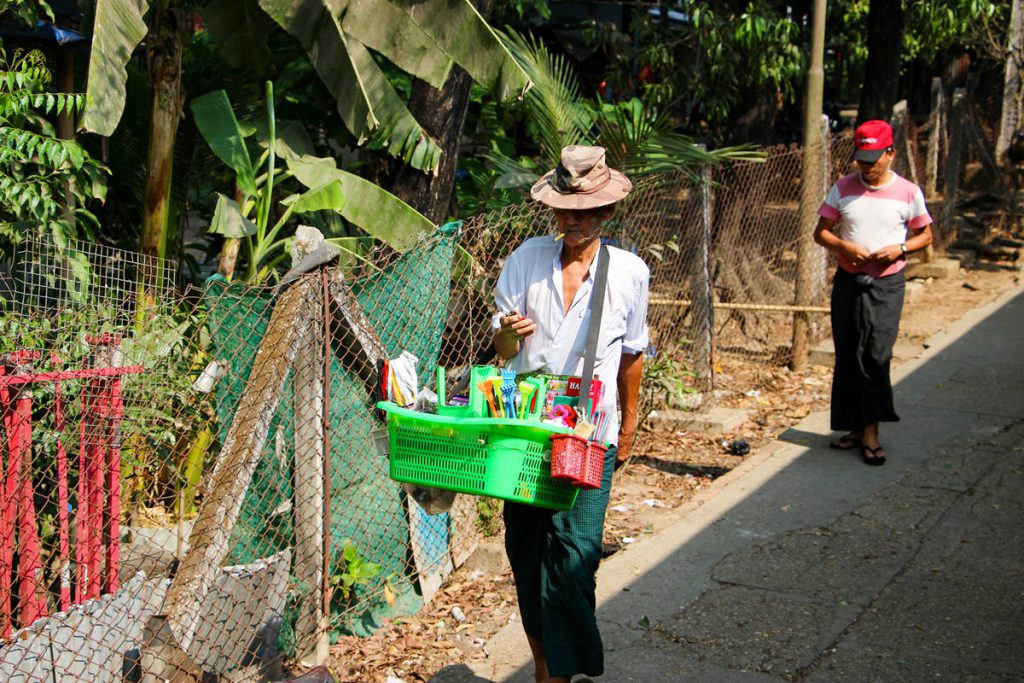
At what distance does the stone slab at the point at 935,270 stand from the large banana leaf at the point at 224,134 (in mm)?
8985

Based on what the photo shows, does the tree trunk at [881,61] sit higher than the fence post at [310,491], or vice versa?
the tree trunk at [881,61]

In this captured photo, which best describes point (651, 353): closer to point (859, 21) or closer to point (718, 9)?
point (718, 9)

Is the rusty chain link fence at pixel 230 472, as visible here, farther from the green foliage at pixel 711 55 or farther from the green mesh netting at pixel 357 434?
the green foliage at pixel 711 55

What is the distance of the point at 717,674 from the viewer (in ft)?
14.0

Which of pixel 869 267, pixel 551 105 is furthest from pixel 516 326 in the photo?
pixel 551 105

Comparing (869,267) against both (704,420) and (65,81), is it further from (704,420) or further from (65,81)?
(65,81)

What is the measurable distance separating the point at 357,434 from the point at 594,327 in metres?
Result: 1.83

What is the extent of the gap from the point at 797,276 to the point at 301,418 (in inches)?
232

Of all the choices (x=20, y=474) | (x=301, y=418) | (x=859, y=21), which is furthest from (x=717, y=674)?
(x=859, y=21)

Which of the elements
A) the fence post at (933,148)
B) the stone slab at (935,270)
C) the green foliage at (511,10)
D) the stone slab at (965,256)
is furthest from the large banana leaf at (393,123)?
the fence post at (933,148)

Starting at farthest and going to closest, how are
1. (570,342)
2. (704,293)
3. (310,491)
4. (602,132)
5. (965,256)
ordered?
(965,256) → (704,293) → (602,132) → (310,491) → (570,342)

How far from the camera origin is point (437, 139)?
7.52 metres

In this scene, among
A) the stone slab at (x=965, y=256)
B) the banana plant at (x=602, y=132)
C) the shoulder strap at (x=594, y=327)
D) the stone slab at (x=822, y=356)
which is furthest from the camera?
the stone slab at (x=965, y=256)

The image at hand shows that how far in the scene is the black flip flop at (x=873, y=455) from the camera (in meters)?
6.70
